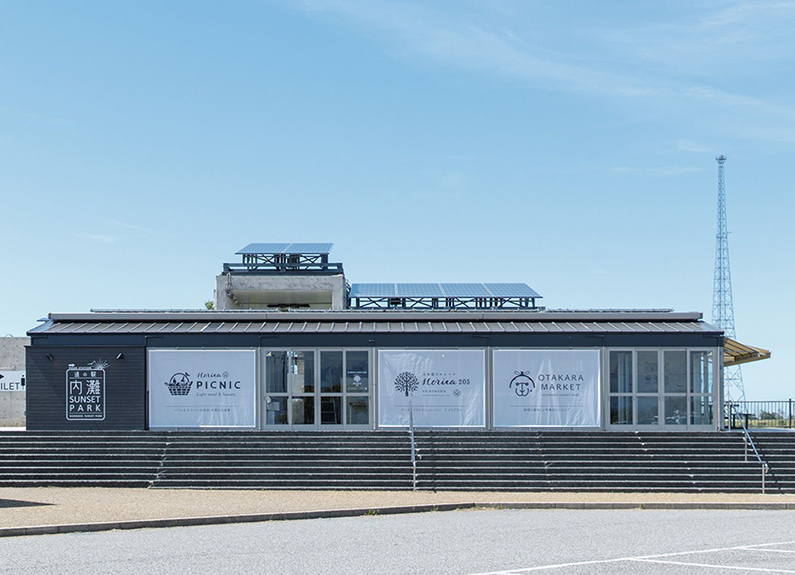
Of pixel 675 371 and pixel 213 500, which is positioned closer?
pixel 213 500

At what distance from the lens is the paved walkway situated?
16109 millimetres

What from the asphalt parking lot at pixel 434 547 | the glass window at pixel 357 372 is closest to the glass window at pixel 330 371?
the glass window at pixel 357 372

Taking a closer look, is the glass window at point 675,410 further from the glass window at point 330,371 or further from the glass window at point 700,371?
the glass window at point 330,371

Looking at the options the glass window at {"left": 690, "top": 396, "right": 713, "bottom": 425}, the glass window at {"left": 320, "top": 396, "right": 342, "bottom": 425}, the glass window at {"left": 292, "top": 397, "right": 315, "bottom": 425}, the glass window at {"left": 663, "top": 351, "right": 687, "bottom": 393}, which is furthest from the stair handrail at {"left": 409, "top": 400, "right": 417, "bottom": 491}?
the glass window at {"left": 690, "top": 396, "right": 713, "bottom": 425}

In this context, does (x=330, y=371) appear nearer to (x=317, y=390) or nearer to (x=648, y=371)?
(x=317, y=390)

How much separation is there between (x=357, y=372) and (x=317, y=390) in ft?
3.66

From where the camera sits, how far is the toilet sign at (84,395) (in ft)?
83.6

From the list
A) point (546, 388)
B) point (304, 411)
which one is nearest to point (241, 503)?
point (304, 411)

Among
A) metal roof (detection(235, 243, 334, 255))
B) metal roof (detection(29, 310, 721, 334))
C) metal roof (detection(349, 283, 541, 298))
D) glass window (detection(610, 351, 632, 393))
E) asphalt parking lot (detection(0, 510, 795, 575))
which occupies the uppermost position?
metal roof (detection(235, 243, 334, 255))

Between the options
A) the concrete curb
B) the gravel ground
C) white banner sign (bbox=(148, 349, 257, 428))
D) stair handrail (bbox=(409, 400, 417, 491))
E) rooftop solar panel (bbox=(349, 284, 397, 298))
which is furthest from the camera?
rooftop solar panel (bbox=(349, 284, 397, 298))

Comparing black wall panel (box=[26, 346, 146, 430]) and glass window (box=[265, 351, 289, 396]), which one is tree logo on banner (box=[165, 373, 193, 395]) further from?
glass window (box=[265, 351, 289, 396])

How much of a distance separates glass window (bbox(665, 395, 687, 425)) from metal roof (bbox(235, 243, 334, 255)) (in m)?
21.4

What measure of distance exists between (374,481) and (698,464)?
7.50 m

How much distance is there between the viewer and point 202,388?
25.7m
